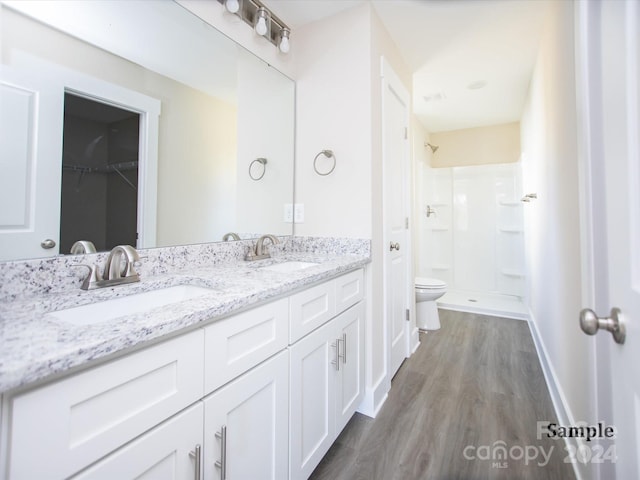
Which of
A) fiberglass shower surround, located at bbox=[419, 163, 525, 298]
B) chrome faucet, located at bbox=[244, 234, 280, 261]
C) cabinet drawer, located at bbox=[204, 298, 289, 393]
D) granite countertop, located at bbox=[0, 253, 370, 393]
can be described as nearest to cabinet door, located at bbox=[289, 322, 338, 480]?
cabinet drawer, located at bbox=[204, 298, 289, 393]

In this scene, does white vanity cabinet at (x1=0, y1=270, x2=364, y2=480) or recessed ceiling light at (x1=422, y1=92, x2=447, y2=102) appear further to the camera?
recessed ceiling light at (x1=422, y1=92, x2=447, y2=102)

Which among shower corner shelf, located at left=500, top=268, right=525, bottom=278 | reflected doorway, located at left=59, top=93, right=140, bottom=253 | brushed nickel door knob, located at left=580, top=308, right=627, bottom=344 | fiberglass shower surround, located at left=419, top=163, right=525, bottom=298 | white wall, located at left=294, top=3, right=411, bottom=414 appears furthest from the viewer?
fiberglass shower surround, located at left=419, top=163, right=525, bottom=298

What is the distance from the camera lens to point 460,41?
2.05m

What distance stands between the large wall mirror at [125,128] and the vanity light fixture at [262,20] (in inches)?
5.6

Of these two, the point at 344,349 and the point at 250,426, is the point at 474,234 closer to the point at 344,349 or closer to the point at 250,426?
the point at 344,349

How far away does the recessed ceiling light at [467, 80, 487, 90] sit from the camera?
8.81 feet

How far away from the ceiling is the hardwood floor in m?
2.34

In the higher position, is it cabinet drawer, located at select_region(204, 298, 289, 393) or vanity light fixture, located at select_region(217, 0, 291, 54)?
vanity light fixture, located at select_region(217, 0, 291, 54)

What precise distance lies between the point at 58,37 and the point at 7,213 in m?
0.58

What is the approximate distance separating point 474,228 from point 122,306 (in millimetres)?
4190

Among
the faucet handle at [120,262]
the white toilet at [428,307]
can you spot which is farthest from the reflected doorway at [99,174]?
the white toilet at [428,307]

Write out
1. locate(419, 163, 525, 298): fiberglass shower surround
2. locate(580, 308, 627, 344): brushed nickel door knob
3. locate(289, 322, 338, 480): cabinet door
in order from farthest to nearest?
locate(419, 163, 525, 298): fiberglass shower surround → locate(289, 322, 338, 480): cabinet door → locate(580, 308, 627, 344): brushed nickel door knob

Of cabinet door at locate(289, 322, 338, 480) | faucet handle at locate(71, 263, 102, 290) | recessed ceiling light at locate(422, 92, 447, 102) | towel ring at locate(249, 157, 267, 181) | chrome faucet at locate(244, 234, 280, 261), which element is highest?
recessed ceiling light at locate(422, 92, 447, 102)

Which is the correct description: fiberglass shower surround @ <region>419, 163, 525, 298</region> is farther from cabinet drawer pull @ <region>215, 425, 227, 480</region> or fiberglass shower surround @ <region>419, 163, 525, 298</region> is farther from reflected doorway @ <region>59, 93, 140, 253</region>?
cabinet drawer pull @ <region>215, 425, 227, 480</region>
